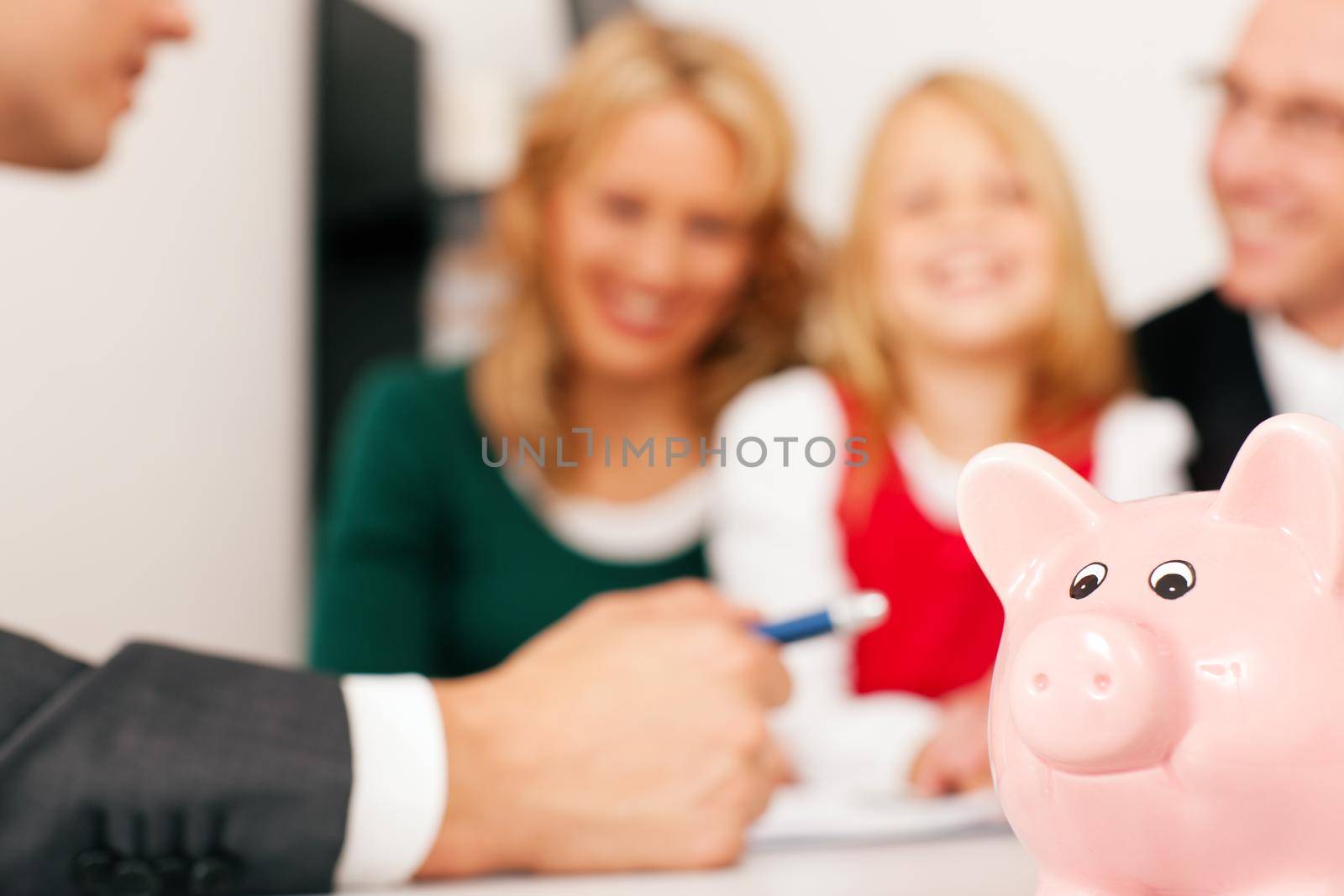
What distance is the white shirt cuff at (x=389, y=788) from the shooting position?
46 cm

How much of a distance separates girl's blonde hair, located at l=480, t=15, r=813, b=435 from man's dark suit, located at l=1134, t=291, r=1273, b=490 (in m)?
0.28

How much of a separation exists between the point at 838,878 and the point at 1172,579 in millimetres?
219

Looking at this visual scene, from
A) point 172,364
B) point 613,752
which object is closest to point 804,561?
point 613,752

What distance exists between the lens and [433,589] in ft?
3.34

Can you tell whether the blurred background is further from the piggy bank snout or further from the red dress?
the piggy bank snout

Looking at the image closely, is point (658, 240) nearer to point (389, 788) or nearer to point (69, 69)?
point (69, 69)

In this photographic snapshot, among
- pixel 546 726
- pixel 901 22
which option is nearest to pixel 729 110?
pixel 901 22

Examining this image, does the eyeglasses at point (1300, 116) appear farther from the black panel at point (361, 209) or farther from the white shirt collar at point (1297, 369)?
the black panel at point (361, 209)

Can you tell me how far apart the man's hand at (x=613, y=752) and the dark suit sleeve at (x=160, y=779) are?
6cm

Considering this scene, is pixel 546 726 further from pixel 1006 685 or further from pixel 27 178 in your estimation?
pixel 27 178

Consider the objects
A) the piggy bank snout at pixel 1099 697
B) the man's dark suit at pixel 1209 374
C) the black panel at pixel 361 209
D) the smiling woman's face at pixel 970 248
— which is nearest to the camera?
the piggy bank snout at pixel 1099 697

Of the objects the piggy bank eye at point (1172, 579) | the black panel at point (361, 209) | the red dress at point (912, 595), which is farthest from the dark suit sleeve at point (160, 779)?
the black panel at point (361, 209)

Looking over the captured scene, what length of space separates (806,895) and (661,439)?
59 cm

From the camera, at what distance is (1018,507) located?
312mm
